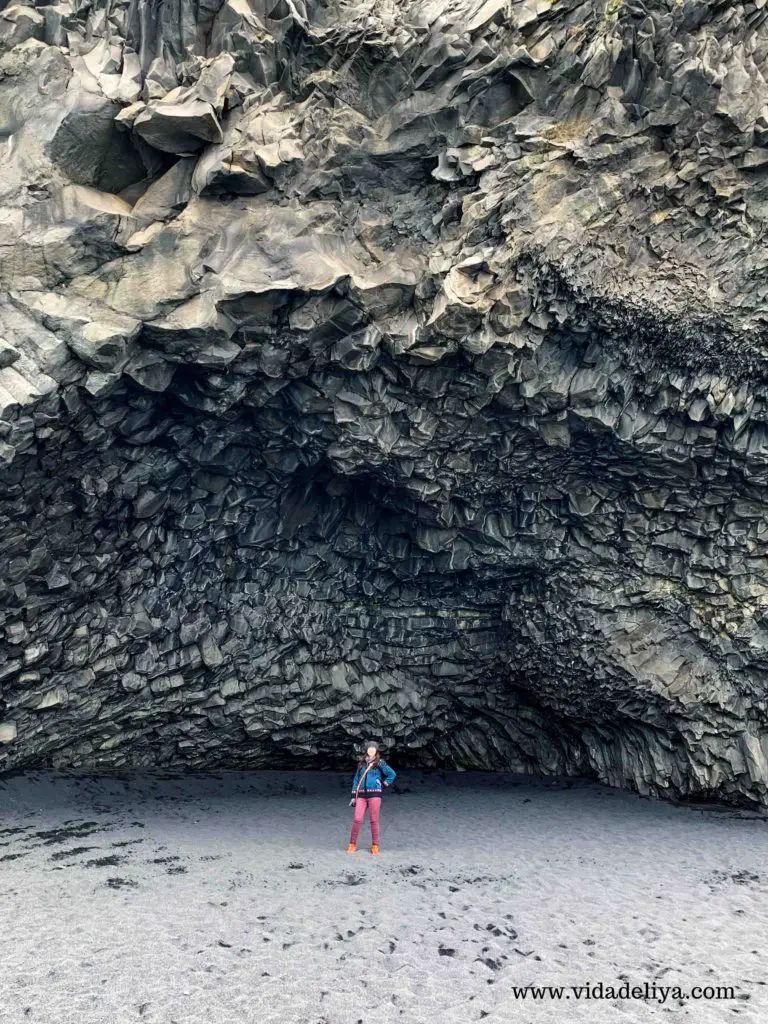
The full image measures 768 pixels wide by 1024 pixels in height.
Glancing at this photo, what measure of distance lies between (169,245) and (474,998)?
10.9 m

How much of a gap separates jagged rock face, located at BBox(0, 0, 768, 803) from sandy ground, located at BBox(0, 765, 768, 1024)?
2255 mm

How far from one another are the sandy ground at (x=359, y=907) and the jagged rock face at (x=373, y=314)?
225 centimetres

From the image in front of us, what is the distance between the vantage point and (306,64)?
1182cm

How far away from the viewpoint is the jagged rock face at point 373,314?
Answer: 1131cm

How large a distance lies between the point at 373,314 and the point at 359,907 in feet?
29.0

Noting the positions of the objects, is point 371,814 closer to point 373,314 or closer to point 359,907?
point 359,907

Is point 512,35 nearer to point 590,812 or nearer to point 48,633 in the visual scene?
point 48,633

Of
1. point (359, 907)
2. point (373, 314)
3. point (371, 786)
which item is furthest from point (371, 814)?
point (373, 314)

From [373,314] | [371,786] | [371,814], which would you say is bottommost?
[371,814]

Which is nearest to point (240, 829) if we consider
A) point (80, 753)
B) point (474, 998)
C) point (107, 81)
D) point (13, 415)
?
point (80, 753)

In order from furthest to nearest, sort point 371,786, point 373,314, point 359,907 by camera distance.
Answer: point 373,314 < point 371,786 < point 359,907

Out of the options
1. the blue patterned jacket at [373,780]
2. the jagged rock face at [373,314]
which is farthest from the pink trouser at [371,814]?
the jagged rock face at [373,314]

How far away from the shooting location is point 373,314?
12.0 m

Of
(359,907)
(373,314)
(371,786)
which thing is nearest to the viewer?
(359,907)
